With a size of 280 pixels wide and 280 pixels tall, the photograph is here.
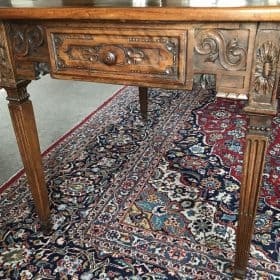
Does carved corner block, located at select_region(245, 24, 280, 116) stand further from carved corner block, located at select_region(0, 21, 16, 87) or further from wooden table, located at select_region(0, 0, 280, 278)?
carved corner block, located at select_region(0, 21, 16, 87)

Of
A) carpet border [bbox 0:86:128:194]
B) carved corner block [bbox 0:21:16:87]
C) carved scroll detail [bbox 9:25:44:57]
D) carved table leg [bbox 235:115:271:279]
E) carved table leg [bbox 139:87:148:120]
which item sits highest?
carved scroll detail [bbox 9:25:44:57]

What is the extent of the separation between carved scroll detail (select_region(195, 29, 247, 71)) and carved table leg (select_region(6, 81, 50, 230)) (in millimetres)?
518

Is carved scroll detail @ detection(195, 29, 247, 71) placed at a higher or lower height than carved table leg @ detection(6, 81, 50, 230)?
higher

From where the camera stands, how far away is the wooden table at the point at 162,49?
65 centimetres

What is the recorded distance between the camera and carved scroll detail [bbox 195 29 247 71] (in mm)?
678

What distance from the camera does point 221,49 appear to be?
2.27 ft

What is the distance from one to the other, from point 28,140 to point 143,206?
1.67ft

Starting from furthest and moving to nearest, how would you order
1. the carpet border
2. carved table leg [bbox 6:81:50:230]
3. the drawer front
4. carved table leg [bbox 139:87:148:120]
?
1. carved table leg [bbox 139:87:148:120]
2. the carpet border
3. carved table leg [bbox 6:81:50:230]
4. the drawer front

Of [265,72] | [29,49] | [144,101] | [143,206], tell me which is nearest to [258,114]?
[265,72]

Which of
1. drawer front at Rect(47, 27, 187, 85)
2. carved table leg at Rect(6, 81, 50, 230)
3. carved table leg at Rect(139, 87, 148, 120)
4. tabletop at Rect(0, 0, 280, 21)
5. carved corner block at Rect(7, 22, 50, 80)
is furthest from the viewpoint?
carved table leg at Rect(139, 87, 148, 120)

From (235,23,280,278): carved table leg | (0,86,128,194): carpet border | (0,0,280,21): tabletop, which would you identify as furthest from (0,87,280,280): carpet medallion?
(0,0,280,21): tabletop

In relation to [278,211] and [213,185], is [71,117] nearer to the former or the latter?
[213,185]

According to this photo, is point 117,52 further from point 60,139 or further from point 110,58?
point 60,139

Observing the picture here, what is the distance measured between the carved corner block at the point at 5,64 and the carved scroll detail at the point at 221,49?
0.49 meters
